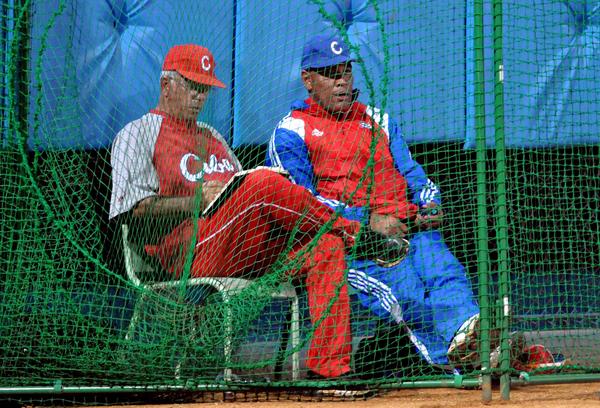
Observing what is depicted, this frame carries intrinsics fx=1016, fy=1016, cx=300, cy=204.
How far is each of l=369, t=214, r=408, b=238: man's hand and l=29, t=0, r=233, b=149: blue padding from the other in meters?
0.97

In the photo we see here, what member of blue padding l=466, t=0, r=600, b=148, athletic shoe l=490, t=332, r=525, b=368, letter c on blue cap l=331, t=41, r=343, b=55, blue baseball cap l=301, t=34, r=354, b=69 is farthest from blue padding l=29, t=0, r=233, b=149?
athletic shoe l=490, t=332, r=525, b=368

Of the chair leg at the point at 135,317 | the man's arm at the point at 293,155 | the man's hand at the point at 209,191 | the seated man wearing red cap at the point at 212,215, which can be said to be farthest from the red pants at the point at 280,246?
the man's arm at the point at 293,155

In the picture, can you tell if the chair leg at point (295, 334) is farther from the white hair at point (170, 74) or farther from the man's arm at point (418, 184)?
the white hair at point (170, 74)

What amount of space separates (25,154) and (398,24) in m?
2.22

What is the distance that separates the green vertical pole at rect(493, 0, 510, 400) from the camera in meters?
5.02

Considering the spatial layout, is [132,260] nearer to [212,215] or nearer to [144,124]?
[212,215]

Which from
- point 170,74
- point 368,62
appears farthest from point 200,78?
point 368,62

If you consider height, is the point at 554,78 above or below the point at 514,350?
above

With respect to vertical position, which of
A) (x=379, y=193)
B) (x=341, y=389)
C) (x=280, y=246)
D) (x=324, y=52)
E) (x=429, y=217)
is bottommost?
(x=341, y=389)

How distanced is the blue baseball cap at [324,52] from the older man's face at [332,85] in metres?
0.08

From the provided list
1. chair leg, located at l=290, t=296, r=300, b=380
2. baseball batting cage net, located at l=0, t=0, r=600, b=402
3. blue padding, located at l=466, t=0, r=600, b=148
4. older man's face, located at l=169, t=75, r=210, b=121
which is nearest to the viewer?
baseball batting cage net, located at l=0, t=0, r=600, b=402

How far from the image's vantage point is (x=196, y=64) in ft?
17.7

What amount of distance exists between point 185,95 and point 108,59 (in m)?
0.72

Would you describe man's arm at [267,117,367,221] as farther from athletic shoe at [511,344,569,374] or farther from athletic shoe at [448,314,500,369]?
athletic shoe at [511,344,569,374]
